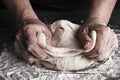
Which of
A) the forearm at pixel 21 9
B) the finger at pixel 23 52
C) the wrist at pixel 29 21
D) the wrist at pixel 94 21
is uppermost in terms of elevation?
the forearm at pixel 21 9

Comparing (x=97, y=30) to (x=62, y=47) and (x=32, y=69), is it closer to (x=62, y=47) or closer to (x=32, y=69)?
(x=62, y=47)

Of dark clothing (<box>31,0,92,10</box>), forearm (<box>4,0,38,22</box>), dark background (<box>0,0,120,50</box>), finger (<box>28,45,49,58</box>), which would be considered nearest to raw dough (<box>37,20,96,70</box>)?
finger (<box>28,45,49,58</box>)

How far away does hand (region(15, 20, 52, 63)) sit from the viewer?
0.94 metres

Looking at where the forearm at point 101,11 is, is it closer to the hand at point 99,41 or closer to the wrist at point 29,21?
the hand at point 99,41

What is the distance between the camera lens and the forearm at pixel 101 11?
1059mm

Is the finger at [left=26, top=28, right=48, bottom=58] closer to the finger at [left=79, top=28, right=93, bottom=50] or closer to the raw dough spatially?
the raw dough

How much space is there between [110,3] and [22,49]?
40 cm

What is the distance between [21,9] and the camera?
1.10 metres

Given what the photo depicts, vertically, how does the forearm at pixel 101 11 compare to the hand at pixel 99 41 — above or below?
above

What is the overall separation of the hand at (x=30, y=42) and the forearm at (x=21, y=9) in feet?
0.22

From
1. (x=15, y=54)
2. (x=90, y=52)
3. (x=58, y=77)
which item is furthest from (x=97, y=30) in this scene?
(x=15, y=54)

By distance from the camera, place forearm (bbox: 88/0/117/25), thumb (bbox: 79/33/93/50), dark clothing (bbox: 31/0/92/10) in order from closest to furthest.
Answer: thumb (bbox: 79/33/93/50), forearm (bbox: 88/0/117/25), dark clothing (bbox: 31/0/92/10)

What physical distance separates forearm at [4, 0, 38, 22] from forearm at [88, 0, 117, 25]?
0.22 meters

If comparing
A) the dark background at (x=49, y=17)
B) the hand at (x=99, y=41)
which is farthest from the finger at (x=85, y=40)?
the dark background at (x=49, y=17)
